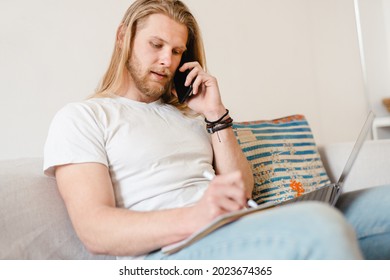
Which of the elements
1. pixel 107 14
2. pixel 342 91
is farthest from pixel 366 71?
pixel 107 14

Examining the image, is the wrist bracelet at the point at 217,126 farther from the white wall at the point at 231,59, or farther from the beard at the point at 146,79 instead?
the white wall at the point at 231,59

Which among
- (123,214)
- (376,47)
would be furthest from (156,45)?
(376,47)

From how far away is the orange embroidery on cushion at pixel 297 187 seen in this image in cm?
139

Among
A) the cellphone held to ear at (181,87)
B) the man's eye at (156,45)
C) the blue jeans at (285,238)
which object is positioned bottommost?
the blue jeans at (285,238)

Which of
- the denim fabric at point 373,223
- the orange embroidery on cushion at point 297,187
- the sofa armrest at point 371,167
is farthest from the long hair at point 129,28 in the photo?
the sofa armrest at point 371,167

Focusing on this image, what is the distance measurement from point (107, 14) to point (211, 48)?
1.63 ft

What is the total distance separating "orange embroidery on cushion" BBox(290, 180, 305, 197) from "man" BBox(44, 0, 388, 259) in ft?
0.76

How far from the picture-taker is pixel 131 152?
3.24 feet

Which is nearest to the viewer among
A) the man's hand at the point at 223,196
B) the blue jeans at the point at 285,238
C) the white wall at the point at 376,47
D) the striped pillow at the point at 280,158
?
the blue jeans at the point at 285,238

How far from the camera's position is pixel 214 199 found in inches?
28.2

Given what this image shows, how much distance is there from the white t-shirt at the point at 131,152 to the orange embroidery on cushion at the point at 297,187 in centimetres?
40

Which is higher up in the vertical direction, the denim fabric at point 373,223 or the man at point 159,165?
the man at point 159,165

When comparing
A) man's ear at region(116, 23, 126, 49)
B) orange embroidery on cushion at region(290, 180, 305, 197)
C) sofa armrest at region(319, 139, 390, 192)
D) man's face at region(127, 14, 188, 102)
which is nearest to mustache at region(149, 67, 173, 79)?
man's face at region(127, 14, 188, 102)
